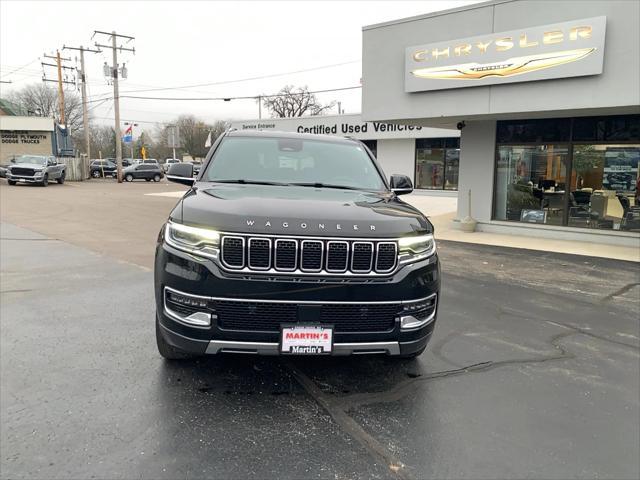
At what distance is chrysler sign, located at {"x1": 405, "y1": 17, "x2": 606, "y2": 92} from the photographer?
1003 centimetres

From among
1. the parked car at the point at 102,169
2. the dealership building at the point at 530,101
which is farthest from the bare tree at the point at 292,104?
the dealership building at the point at 530,101

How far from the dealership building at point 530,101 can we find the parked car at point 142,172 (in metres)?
32.8

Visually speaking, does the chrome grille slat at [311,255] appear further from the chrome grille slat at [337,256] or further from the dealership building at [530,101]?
the dealership building at [530,101]

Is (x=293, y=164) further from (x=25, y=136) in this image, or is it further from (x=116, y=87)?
(x=25, y=136)

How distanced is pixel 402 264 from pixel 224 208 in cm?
122

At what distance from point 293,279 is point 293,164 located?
6.04ft

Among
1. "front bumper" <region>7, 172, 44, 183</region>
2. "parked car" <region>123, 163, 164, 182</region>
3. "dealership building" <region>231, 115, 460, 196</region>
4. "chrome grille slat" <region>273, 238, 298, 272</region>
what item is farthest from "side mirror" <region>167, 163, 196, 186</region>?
"parked car" <region>123, 163, 164, 182</region>

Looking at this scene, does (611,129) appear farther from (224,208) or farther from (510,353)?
(224,208)

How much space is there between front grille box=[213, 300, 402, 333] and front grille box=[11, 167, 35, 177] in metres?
29.5

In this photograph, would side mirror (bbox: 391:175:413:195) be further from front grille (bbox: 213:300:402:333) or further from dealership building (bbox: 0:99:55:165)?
dealership building (bbox: 0:99:55:165)

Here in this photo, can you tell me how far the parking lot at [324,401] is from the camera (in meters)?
2.81

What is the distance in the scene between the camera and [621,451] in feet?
9.89

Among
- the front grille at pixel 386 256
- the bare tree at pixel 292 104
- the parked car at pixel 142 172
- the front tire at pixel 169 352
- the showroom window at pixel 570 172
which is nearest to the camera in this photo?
the front grille at pixel 386 256

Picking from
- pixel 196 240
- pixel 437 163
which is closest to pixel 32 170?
pixel 437 163
